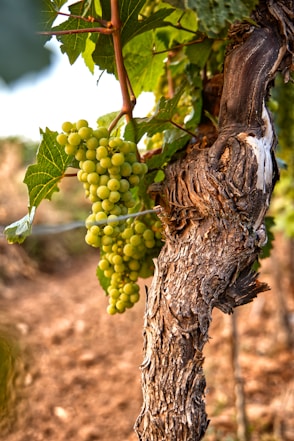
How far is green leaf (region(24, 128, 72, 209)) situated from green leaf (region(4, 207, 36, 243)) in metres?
0.02

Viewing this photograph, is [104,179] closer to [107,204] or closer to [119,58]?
[107,204]

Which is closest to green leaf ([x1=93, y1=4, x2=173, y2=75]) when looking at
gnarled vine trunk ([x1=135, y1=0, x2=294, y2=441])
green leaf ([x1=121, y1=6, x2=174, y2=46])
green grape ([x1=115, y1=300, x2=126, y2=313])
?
green leaf ([x1=121, y1=6, x2=174, y2=46])

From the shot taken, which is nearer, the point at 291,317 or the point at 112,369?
the point at 112,369

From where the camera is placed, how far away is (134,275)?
77 centimetres

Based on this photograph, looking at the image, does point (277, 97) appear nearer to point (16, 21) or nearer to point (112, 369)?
point (16, 21)

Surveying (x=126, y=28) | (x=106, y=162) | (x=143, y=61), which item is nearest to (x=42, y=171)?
(x=106, y=162)

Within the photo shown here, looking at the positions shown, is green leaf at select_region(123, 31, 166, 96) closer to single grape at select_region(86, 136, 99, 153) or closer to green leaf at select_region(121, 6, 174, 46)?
green leaf at select_region(121, 6, 174, 46)

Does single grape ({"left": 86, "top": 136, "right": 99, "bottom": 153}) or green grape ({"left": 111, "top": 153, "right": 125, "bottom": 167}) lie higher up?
single grape ({"left": 86, "top": 136, "right": 99, "bottom": 153})

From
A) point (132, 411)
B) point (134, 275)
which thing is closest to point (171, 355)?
point (134, 275)

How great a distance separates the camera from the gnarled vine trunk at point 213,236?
635 millimetres

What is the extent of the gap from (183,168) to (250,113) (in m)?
0.11

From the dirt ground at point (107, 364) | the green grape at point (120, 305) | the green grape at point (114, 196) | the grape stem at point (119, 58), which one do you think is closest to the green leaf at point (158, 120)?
the grape stem at point (119, 58)

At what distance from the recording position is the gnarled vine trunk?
0.63 m

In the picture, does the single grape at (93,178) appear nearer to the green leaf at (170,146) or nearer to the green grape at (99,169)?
the green grape at (99,169)
